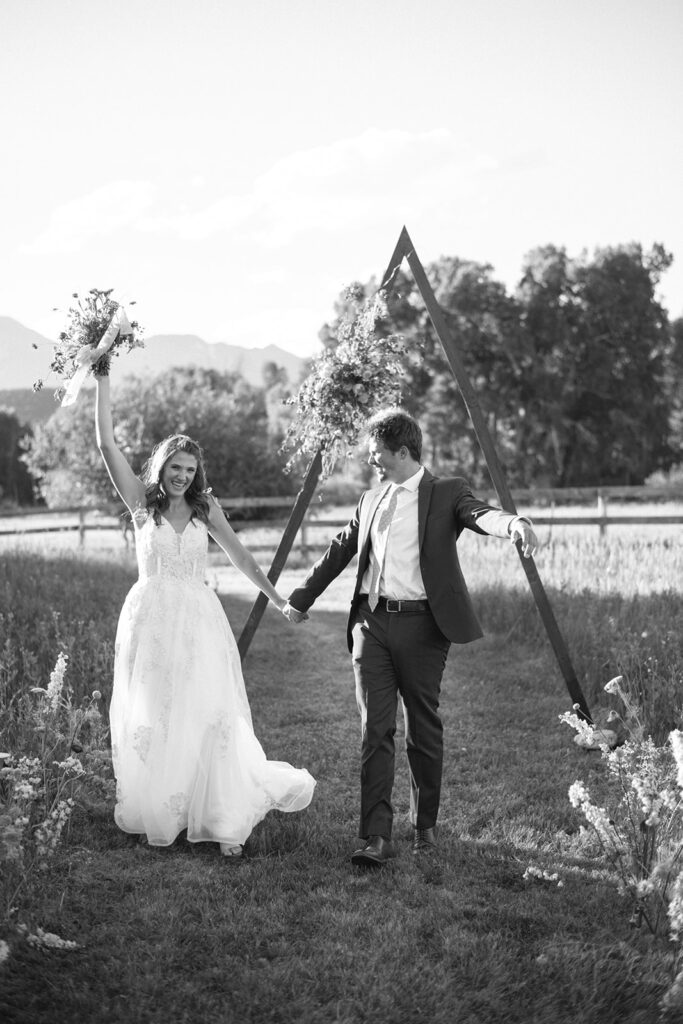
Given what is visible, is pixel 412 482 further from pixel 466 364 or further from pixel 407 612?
pixel 466 364

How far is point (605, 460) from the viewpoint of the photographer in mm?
38188

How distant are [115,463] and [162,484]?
0.27 m

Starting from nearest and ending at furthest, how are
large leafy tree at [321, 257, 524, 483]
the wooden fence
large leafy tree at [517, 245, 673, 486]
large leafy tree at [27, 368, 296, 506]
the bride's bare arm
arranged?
1. the bride's bare arm
2. the wooden fence
3. large leafy tree at [27, 368, 296, 506]
4. large leafy tree at [321, 257, 524, 483]
5. large leafy tree at [517, 245, 673, 486]

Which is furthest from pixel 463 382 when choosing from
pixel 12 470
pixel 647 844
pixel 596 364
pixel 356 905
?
pixel 12 470

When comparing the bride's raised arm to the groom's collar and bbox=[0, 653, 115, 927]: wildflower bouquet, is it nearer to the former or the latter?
bbox=[0, 653, 115, 927]: wildflower bouquet

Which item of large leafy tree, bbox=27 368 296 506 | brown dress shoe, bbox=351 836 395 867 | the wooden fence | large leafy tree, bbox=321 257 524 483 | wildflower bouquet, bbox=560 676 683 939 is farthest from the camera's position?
large leafy tree, bbox=321 257 524 483

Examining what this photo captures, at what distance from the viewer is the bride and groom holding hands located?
182 inches

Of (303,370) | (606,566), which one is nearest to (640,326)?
(303,370)

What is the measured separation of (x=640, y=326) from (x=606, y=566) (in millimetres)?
32234

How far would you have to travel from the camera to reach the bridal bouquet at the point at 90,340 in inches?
206

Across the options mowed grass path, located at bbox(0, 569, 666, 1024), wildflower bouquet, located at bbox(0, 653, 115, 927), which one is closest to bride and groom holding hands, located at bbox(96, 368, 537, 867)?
mowed grass path, located at bbox(0, 569, 666, 1024)

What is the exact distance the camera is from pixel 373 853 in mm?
4461

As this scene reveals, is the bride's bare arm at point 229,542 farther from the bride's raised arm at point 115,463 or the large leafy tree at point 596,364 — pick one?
the large leafy tree at point 596,364

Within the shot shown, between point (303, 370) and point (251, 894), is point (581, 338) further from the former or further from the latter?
point (251, 894)
